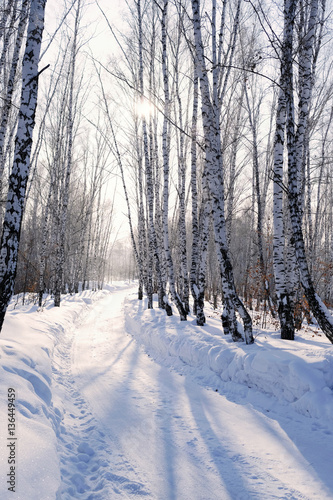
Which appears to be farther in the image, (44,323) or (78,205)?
(78,205)

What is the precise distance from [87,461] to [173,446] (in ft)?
3.05

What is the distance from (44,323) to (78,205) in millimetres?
23949

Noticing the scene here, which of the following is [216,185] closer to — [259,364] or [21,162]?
[259,364]

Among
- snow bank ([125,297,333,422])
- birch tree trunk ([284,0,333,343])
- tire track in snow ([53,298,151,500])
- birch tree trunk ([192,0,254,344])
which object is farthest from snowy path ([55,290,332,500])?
birch tree trunk ([192,0,254,344])

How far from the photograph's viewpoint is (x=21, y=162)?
3.97m

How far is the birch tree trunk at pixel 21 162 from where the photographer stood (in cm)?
381

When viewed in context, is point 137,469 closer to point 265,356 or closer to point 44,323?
point 265,356

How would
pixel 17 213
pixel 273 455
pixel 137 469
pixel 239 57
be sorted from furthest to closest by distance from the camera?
1. pixel 239 57
2. pixel 17 213
3. pixel 273 455
4. pixel 137 469

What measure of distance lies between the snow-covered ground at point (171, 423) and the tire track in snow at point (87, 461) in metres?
0.01

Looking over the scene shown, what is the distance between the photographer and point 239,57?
9.67 meters

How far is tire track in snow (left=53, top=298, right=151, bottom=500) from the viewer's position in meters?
2.45

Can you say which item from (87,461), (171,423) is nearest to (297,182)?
(171,423)

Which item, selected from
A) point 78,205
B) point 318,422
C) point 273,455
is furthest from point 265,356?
point 78,205

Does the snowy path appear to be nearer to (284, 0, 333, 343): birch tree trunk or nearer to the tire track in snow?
the tire track in snow
